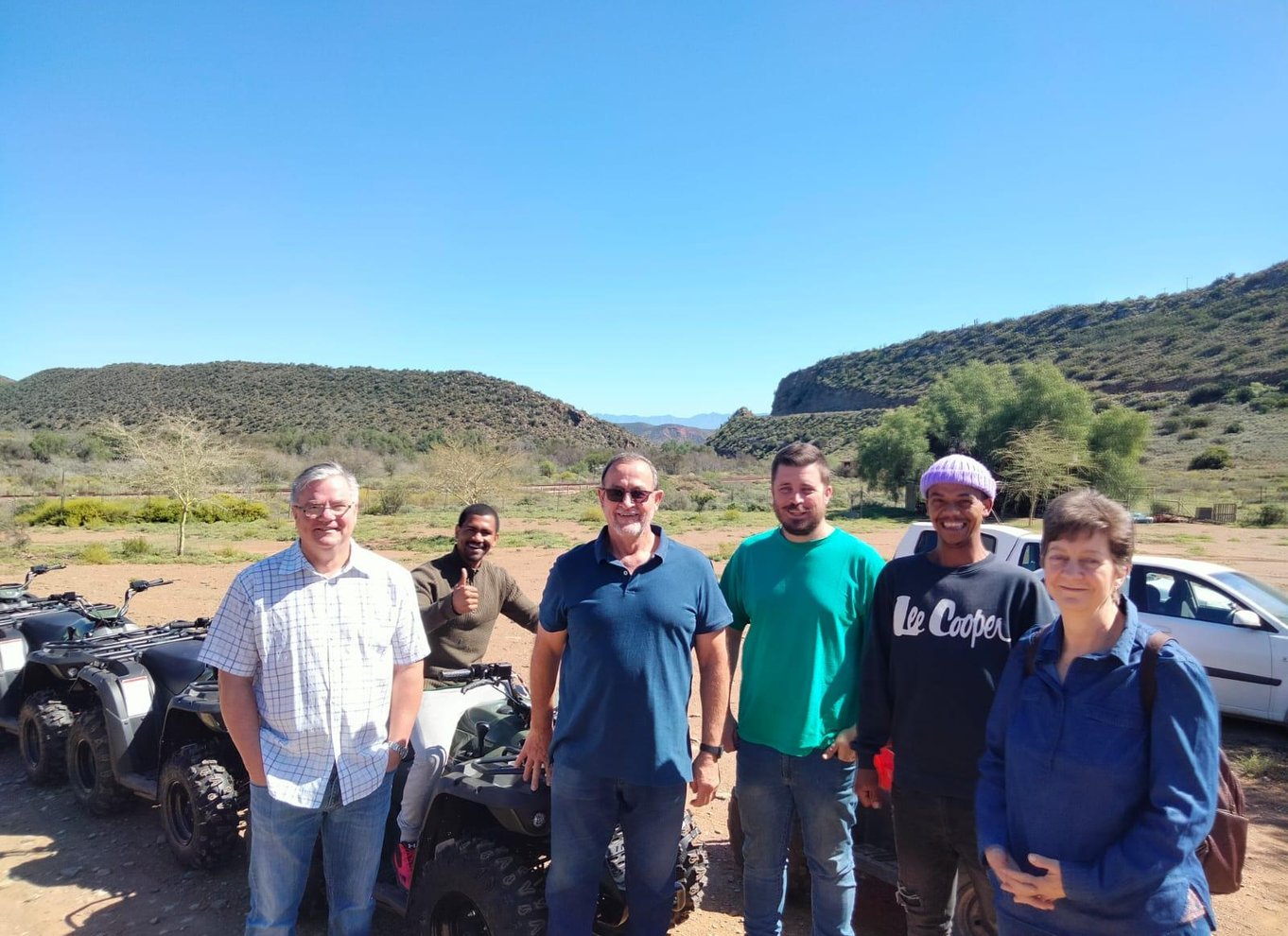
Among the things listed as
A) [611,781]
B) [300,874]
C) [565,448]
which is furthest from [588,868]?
[565,448]

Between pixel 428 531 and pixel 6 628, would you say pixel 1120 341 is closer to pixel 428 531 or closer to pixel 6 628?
pixel 428 531

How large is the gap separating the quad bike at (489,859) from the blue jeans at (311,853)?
226 millimetres

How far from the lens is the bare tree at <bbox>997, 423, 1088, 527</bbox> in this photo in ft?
82.7

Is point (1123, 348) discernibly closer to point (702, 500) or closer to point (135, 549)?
point (702, 500)

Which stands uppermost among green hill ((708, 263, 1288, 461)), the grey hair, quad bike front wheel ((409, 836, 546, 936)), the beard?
green hill ((708, 263, 1288, 461))

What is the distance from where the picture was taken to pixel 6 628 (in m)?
5.12

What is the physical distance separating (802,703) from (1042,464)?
26274 millimetres

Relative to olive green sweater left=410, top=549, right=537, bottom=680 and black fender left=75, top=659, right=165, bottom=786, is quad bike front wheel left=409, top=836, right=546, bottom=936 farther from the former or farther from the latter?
black fender left=75, top=659, right=165, bottom=786

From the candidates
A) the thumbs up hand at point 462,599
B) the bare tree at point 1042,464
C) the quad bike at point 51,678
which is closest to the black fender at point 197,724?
the quad bike at point 51,678

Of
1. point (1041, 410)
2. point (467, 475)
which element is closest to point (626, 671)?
point (467, 475)

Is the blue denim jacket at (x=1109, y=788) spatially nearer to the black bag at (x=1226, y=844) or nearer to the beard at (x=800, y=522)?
the black bag at (x=1226, y=844)

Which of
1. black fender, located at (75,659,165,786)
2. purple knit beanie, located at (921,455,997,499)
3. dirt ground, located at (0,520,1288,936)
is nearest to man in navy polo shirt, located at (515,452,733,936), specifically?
purple knit beanie, located at (921,455,997,499)

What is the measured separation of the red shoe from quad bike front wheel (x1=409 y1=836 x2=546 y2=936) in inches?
8.1

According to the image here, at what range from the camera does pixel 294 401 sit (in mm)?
64062
